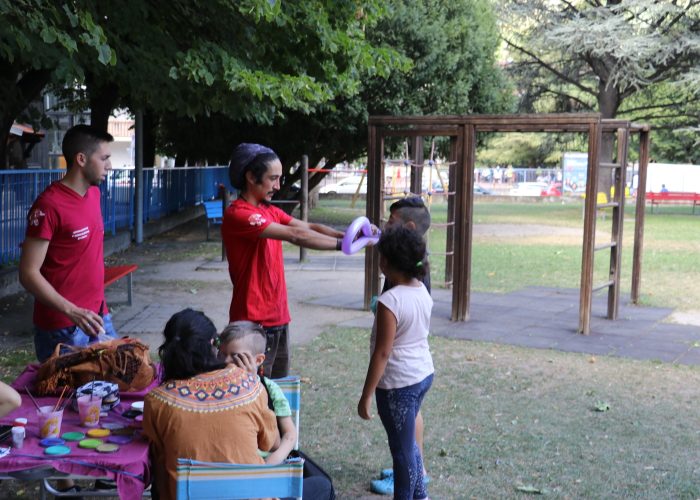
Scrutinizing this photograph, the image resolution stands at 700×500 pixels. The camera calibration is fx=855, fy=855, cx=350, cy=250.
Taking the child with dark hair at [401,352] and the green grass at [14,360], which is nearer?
the child with dark hair at [401,352]

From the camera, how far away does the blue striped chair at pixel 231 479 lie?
279 cm

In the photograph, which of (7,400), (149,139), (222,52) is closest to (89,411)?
(7,400)

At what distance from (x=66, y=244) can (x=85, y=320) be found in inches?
15.2

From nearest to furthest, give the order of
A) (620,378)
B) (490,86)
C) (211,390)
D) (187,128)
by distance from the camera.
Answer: (211,390), (620,378), (187,128), (490,86)

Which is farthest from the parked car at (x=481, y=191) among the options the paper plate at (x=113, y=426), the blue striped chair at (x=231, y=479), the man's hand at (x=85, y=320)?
the blue striped chair at (x=231, y=479)

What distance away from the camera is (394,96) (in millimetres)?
20375

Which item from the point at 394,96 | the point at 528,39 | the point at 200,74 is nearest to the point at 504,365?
the point at 200,74

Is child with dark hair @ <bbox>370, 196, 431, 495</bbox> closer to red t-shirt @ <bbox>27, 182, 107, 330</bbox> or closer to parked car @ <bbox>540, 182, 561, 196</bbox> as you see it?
red t-shirt @ <bbox>27, 182, 107, 330</bbox>

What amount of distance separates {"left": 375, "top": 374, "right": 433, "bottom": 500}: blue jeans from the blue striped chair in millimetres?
1224

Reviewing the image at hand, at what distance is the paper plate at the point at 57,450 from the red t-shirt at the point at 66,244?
1.07 metres

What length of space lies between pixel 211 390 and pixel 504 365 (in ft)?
16.1

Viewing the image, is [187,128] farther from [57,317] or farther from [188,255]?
[57,317]

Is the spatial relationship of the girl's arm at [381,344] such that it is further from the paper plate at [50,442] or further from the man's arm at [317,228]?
the paper plate at [50,442]

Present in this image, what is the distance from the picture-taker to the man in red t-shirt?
3973mm
